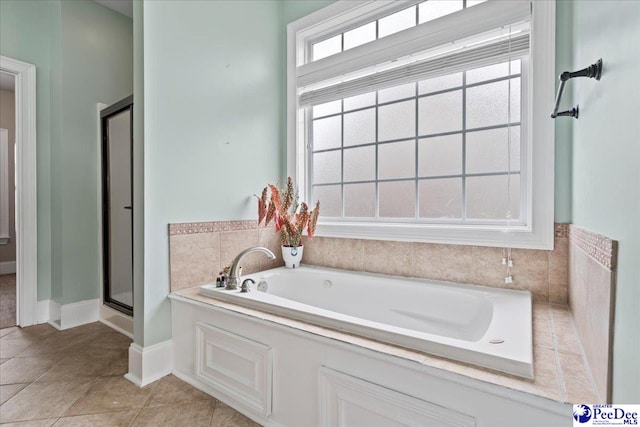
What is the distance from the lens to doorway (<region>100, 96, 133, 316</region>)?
260cm

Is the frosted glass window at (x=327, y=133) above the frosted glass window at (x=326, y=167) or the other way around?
above

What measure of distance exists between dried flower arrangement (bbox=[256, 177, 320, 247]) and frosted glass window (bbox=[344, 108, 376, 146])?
22.8 inches

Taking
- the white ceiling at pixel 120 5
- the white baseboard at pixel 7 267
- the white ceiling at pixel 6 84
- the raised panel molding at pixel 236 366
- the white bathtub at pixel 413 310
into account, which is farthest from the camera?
the white baseboard at pixel 7 267

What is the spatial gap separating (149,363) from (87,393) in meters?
0.31

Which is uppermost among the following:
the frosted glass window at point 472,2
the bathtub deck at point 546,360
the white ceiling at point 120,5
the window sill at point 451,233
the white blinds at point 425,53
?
the white ceiling at point 120,5

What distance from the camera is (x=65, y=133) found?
2729mm

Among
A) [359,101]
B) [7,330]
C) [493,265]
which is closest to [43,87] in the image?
[7,330]

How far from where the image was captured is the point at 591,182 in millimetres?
1141

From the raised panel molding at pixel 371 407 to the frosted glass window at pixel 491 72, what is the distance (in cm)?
182

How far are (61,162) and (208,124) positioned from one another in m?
1.54

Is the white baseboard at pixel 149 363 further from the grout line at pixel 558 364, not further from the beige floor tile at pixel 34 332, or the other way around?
the grout line at pixel 558 364

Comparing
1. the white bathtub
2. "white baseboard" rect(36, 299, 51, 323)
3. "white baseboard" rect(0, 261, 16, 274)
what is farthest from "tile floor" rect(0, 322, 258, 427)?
"white baseboard" rect(0, 261, 16, 274)

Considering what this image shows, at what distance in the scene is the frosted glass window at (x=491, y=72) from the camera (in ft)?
6.13

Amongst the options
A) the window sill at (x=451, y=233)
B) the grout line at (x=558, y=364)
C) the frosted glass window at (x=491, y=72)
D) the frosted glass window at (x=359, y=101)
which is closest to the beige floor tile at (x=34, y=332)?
the window sill at (x=451, y=233)
